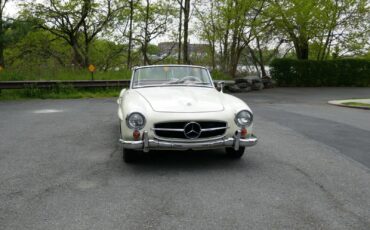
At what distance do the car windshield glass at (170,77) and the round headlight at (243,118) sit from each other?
1.58 m

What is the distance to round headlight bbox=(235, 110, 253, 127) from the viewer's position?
492 centimetres

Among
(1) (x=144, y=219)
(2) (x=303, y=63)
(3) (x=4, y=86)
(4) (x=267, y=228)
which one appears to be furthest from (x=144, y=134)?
(2) (x=303, y=63)

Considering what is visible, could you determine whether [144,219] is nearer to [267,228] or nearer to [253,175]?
[267,228]

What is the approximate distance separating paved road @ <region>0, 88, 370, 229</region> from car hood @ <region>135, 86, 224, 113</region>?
0.81 m

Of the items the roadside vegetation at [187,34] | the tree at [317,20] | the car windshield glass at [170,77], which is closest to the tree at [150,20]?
the roadside vegetation at [187,34]

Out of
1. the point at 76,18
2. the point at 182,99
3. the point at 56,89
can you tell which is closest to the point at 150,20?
the point at 76,18

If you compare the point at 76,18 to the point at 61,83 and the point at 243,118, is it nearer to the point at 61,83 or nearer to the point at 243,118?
the point at 61,83

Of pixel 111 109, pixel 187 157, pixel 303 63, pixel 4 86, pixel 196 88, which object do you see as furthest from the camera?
pixel 303 63

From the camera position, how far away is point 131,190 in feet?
13.4

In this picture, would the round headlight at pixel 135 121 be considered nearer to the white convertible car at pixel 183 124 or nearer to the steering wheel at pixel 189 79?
the white convertible car at pixel 183 124

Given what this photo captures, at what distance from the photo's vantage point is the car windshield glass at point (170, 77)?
6.38 metres

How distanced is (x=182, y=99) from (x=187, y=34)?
17.6 meters

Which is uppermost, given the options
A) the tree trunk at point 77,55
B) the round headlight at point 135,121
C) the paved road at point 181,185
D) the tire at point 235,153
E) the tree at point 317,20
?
the tree at point 317,20

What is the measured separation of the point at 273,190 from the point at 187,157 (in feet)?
5.48
